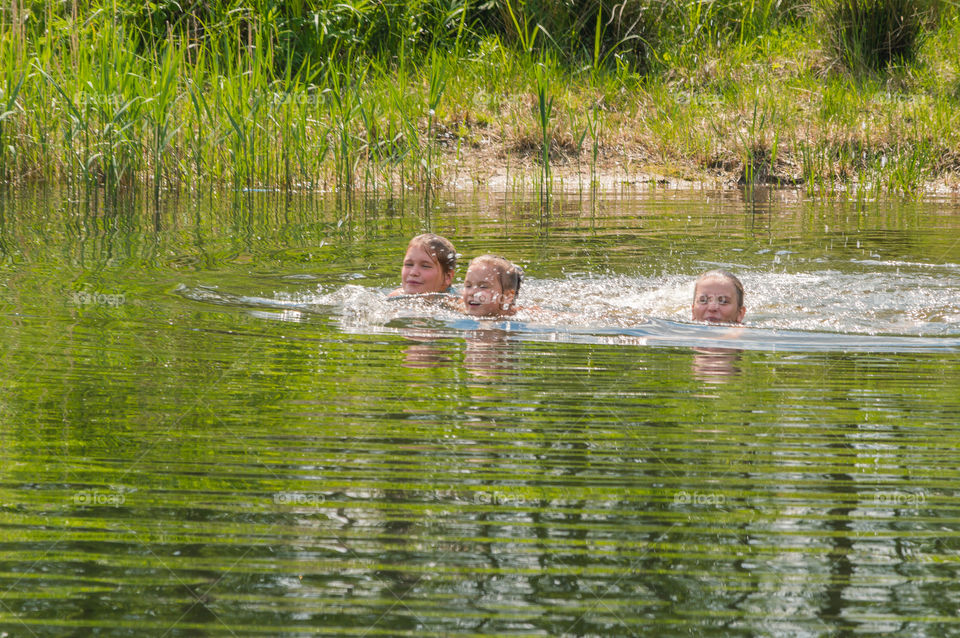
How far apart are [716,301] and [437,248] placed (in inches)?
67.0

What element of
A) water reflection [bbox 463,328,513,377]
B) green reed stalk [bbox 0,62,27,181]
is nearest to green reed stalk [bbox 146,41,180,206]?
green reed stalk [bbox 0,62,27,181]

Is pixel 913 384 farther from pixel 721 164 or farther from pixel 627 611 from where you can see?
pixel 721 164

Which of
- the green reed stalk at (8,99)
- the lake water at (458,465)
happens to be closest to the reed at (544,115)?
the lake water at (458,465)

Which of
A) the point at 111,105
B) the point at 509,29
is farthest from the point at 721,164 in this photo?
the point at 111,105

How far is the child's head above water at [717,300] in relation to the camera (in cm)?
599

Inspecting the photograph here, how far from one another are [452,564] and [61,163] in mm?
8054

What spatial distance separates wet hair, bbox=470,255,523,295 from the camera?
20.0 feet

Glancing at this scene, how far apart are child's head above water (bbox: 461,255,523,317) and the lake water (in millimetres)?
244

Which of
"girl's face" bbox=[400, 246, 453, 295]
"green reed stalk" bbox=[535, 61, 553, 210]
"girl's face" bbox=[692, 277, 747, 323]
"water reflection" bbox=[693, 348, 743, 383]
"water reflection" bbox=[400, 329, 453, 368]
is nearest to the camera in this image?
"water reflection" bbox=[693, 348, 743, 383]

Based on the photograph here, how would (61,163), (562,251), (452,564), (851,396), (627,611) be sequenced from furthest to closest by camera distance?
(61,163), (562,251), (851,396), (452,564), (627,611)

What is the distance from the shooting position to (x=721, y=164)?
12734 mm

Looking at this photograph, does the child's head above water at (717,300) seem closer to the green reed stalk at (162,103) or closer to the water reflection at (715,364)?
the water reflection at (715,364)

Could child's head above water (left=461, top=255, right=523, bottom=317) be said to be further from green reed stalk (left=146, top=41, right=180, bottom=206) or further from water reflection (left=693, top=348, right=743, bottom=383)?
green reed stalk (left=146, top=41, right=180, bottom=206)

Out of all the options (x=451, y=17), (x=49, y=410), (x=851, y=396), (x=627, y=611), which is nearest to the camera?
(x=627, y=611)
